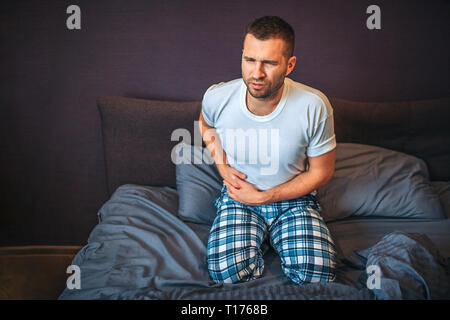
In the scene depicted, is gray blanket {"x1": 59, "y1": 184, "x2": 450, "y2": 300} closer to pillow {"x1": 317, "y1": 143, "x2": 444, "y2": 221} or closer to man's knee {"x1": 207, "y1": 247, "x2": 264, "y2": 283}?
man's knee {"x1": 207, "y1": 247, "x2": 264, "y2": 283}

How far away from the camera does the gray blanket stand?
3.33ft

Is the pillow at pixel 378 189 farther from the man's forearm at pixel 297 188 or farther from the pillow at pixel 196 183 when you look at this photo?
the pillow at pixel 196 183

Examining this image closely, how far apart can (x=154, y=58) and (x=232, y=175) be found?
815 mm

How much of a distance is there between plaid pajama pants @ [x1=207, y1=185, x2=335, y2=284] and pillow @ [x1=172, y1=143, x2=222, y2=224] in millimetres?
120

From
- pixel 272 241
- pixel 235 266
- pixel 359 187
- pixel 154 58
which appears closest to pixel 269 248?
pixel 272 241

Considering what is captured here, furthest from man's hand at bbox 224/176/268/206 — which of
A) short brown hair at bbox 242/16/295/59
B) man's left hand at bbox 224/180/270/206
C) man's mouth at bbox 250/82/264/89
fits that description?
short brown hair at bbox 242/16/295/59

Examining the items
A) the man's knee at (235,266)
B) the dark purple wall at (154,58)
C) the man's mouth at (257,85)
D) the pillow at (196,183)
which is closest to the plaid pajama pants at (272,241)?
the man's knee at (235,266)

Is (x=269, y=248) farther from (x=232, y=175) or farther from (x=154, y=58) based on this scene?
(x=154, y=58)

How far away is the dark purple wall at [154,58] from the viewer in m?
1.63

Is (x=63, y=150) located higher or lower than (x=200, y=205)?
higher

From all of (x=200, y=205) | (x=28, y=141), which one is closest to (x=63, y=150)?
(x=28, y=141)
